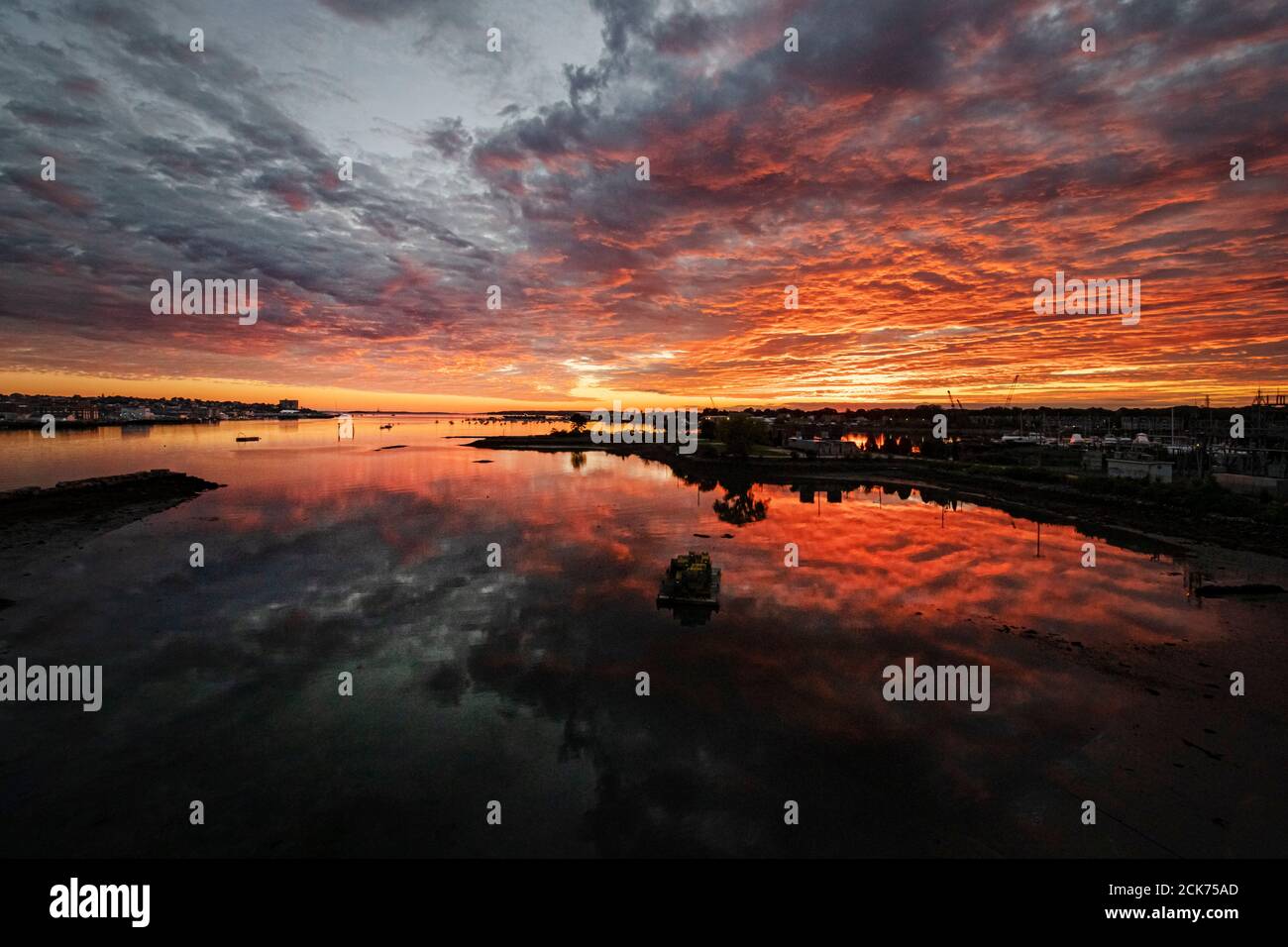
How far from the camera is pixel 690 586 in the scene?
26594 mm

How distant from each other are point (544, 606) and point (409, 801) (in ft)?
44.3

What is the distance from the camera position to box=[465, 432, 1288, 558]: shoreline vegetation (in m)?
38.3

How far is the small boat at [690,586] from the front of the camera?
25.9 metres

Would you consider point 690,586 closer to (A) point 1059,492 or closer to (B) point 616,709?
(B) point 616,709

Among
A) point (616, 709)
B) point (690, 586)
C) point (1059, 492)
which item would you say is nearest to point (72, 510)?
point (690, 586)

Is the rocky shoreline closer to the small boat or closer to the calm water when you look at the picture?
the calm water

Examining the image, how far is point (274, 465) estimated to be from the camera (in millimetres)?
83938

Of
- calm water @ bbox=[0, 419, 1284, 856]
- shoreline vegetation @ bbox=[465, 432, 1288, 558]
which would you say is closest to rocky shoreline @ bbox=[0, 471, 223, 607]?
calm water @ bbox=[0, 419, 1284, 856]

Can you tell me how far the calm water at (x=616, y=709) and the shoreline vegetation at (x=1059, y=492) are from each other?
8.71 m

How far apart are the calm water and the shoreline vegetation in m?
8.71

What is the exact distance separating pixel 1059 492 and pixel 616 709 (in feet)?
196

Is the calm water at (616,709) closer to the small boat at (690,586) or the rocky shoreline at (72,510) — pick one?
the small boat at (690,586)
